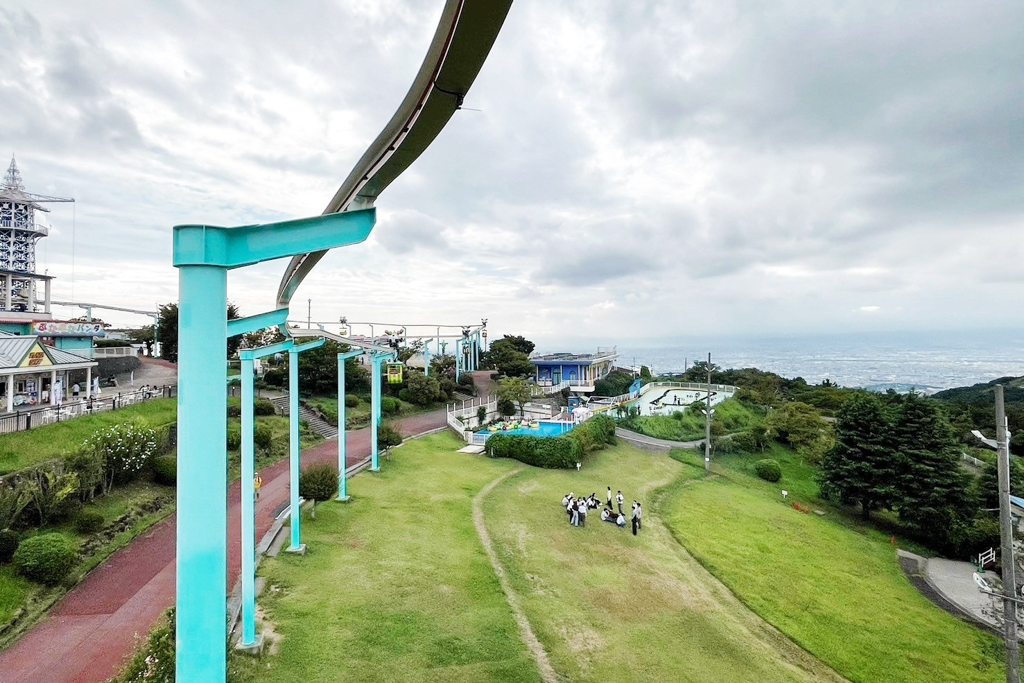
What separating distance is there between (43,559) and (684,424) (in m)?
29.8

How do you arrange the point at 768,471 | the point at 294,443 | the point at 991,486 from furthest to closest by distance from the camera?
the point at 768,471 < the point at 991,486 < the point at 294,443

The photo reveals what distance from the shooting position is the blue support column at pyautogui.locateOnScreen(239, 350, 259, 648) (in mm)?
8125

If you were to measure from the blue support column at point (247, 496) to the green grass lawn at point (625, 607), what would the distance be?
5.03m

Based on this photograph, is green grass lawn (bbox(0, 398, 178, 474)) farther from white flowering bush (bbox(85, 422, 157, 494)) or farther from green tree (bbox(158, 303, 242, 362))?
green tree (bbox(158, 303, 242, 362))

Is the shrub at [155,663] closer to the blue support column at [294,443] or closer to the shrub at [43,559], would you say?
the blue support column at [294,443]

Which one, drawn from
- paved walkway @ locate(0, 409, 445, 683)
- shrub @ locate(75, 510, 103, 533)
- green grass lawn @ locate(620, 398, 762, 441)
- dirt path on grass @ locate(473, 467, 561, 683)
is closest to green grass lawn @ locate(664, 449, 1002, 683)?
dirt path on grass @ locate(473, 467, 561, 683)

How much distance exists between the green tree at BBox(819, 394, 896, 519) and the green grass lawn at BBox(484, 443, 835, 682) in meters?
10.6

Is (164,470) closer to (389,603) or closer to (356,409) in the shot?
(389,603)

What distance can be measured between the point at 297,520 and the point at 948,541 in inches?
870

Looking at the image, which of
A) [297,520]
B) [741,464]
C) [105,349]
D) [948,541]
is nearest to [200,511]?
[297,520]

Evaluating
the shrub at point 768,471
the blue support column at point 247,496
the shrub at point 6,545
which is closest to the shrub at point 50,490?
the shrub at point 6,545

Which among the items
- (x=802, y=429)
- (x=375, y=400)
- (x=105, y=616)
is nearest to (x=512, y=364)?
(x=802, y=429)

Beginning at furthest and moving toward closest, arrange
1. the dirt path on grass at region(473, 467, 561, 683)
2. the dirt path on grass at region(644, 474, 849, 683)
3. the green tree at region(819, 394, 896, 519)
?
the green tree at region(819, 394, 896, 519), the dirt path on grass at region(644, 474, 849, 683), the dirt path on grass at region(473, 467, 561, 683)

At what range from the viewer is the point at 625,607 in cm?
1067
